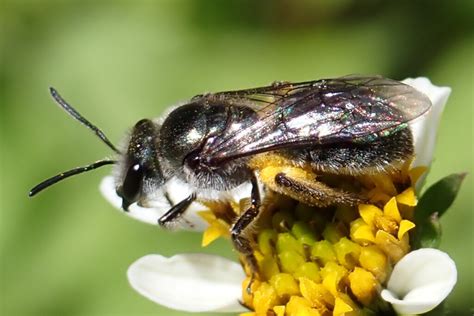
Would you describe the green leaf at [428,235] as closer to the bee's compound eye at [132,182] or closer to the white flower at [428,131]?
the white flower at [428,131]

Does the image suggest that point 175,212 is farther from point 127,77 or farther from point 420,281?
point 127,77

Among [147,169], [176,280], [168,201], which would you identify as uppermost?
[147,169]

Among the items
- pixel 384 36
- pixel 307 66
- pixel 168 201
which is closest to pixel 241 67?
pixel 307 66

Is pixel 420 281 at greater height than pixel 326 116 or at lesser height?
lesser

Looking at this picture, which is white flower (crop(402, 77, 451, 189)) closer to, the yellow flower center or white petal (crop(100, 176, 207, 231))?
the yellow flower center

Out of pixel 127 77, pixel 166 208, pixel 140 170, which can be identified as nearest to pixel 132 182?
pixel 140 170

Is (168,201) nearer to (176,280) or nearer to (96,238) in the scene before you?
(176,280)
